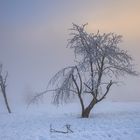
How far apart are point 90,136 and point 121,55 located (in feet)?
46.3

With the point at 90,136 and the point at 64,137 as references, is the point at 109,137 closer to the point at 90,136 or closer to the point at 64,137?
the point at 90,136

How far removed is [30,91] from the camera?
337 ft

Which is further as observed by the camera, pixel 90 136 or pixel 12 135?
pixel 12 135

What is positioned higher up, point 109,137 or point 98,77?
point 98,77

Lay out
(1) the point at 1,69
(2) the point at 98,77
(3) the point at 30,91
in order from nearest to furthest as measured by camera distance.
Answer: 1. (2) the point at 98,77
2. (1) the point at 1,69
3. (3) the point at 30,91

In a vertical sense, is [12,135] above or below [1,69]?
below

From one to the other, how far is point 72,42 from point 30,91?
240ft

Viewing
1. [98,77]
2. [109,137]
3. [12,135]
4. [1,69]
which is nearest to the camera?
[109,137]

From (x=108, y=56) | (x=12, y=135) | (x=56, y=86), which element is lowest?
(x=12, y=135)

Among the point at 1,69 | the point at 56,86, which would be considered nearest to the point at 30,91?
the point at 1,69

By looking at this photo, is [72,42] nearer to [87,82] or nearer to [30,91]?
[87,82]

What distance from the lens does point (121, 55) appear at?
30859 mm

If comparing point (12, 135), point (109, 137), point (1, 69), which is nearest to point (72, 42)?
point (12, 135)

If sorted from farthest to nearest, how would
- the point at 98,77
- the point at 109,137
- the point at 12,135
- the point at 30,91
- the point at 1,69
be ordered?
the point at 30,91
the point at 1,69
the point at 98,77
the point at 12,135
the point at 109,137
